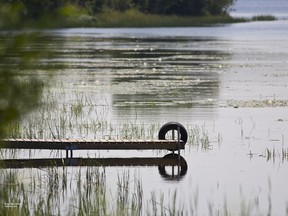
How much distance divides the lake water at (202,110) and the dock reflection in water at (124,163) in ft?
0.62

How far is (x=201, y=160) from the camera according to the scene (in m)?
16.1

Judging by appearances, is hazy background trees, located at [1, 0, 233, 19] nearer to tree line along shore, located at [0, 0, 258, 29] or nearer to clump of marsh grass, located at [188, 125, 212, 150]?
tree line along shore, located at [0, 0, 258, 29]

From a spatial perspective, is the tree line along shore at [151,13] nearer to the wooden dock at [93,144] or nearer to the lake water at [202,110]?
the lake water at [202,110]

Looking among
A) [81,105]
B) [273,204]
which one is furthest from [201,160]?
[81,105]

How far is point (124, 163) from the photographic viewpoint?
51.7 feet

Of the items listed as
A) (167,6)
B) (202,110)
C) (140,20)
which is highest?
(167,6)

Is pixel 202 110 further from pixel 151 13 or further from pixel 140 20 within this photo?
pixel 151 13

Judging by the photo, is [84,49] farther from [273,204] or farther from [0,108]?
[0,108]

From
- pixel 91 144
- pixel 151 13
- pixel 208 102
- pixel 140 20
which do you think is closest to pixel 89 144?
pixel 91 144

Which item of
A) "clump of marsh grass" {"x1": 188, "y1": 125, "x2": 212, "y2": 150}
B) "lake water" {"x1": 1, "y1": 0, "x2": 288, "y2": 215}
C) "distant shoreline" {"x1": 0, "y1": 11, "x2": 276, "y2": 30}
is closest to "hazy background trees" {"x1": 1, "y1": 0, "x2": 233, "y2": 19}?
"distant shoreline" {"x1": 0, "y1": 11, "x2": 276, "y2": 30}

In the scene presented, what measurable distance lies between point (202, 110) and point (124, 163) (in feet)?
23.8

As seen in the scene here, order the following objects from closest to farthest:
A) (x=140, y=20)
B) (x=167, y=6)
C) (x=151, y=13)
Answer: (x=140, y=20) < (x=167, y=6) < (x=151, y=13)

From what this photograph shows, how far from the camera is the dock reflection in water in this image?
49.3 feet

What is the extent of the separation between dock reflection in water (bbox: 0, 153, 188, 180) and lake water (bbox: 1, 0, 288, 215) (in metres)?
0.19
